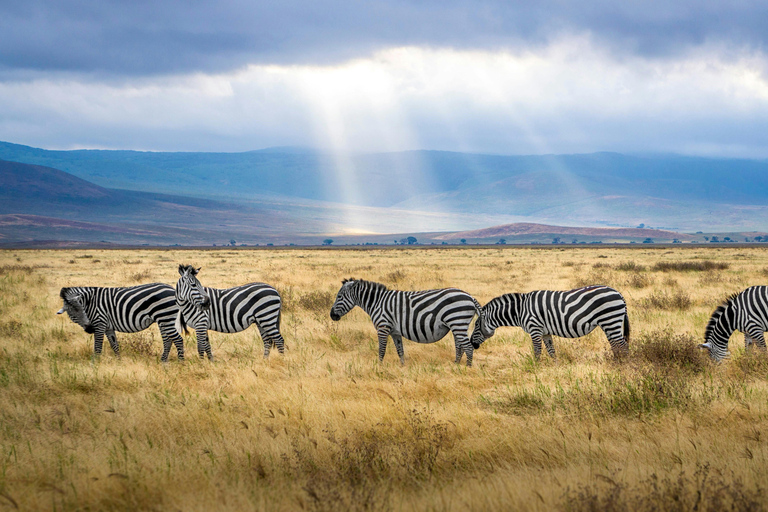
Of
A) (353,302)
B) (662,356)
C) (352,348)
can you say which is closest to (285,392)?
(353,302)

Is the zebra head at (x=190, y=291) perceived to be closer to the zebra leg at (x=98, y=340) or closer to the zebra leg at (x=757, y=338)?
the zebra leg at (x=98, y=340)

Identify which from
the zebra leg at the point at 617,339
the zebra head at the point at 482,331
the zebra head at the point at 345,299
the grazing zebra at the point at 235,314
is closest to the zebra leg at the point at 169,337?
the grazing zebra at the point at 235,314

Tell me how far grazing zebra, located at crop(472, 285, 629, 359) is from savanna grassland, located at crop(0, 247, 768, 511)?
0.53 metres

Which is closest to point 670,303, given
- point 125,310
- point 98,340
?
point 125,310

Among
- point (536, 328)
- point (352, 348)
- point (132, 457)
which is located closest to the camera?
point (132, 457)

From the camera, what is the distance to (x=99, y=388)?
356 inches

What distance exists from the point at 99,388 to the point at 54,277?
29491 mm

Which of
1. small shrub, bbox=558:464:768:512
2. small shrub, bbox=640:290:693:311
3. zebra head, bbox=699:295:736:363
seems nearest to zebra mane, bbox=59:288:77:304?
small shrub, bbox=558:464:768:512

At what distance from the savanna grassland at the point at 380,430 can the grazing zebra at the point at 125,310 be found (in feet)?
1.95

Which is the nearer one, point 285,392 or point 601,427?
point 601,427

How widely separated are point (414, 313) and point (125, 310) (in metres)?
5.49

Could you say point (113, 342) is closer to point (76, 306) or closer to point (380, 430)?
point (76, 306)

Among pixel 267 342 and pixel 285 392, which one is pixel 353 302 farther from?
pixel 285 392

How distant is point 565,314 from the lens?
35.7ft
